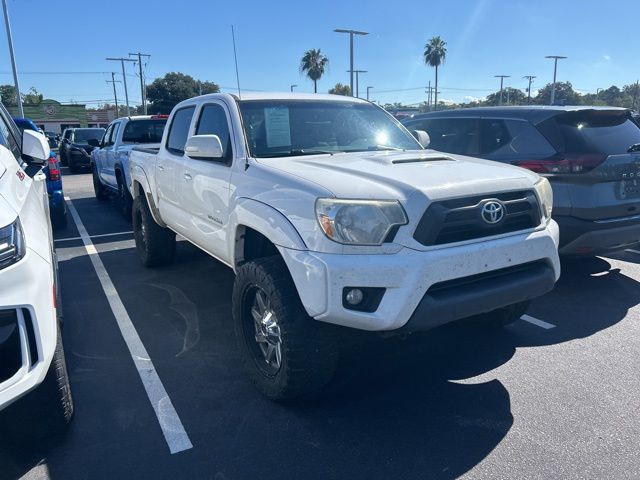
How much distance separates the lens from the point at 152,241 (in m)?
6.08

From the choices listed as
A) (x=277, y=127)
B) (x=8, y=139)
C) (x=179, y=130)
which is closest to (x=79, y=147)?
(x=179, y=130)

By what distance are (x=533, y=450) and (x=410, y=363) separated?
3.82 feet

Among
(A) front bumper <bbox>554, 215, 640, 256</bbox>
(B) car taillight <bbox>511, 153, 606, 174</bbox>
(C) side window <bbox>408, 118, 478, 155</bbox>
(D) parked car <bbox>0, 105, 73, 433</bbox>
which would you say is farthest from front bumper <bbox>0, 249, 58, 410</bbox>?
(C) side window <bbox>408, 118, 478, 155</bbox>

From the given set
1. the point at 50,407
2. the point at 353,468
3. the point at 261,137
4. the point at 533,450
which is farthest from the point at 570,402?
the point at 50,407

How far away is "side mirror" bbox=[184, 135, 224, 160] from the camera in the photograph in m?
3.68

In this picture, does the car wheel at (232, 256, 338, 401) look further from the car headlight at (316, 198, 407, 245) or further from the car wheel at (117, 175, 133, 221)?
the car wheel at (117, 175, 133, 221)

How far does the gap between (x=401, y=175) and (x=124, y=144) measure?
807 centimetres

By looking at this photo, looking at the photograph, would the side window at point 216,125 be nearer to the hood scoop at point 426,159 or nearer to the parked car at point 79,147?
the hood scoop at point 426,159

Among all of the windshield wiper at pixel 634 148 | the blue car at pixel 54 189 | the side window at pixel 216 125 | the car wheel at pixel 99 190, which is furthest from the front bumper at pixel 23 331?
the car wheel at pixel 99 190

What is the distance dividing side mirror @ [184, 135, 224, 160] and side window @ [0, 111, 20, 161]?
156cm

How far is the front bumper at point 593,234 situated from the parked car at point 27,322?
167 inches

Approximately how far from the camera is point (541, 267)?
127 inches

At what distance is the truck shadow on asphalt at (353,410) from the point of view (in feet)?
8.81

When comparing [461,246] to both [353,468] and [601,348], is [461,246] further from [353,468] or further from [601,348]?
[601,348]
